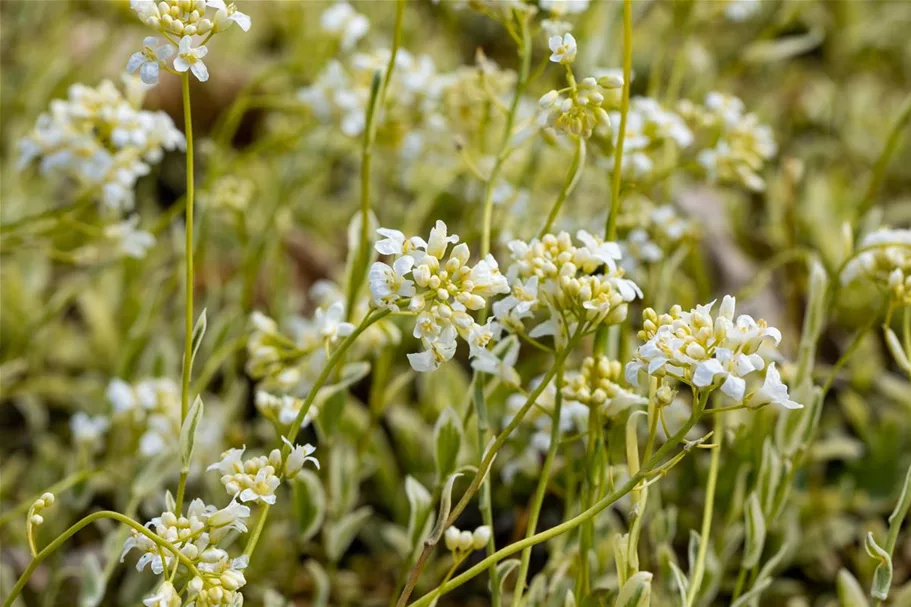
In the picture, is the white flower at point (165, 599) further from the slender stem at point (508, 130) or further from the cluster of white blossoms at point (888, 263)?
the cluster of white blossoms at point (888, 263)

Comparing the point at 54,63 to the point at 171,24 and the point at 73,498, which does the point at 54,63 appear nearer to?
the point at 73,498

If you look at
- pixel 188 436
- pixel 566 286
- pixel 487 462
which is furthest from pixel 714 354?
pixel 188 436

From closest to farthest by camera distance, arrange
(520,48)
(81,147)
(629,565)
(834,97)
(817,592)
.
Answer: (629,565), (520,48), (81,147), (817,592), (834,97)

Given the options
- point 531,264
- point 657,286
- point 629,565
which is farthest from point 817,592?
point 531,264

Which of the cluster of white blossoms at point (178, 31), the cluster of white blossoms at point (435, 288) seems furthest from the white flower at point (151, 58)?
the cluster of white blossoms at point (435, 288)

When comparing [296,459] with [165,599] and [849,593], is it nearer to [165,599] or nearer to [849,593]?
[165,599]

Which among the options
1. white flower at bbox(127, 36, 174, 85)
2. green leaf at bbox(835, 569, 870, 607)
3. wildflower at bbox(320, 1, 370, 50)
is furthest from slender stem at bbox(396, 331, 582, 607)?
wildflower at bbox(320, 1, 370, 50)
